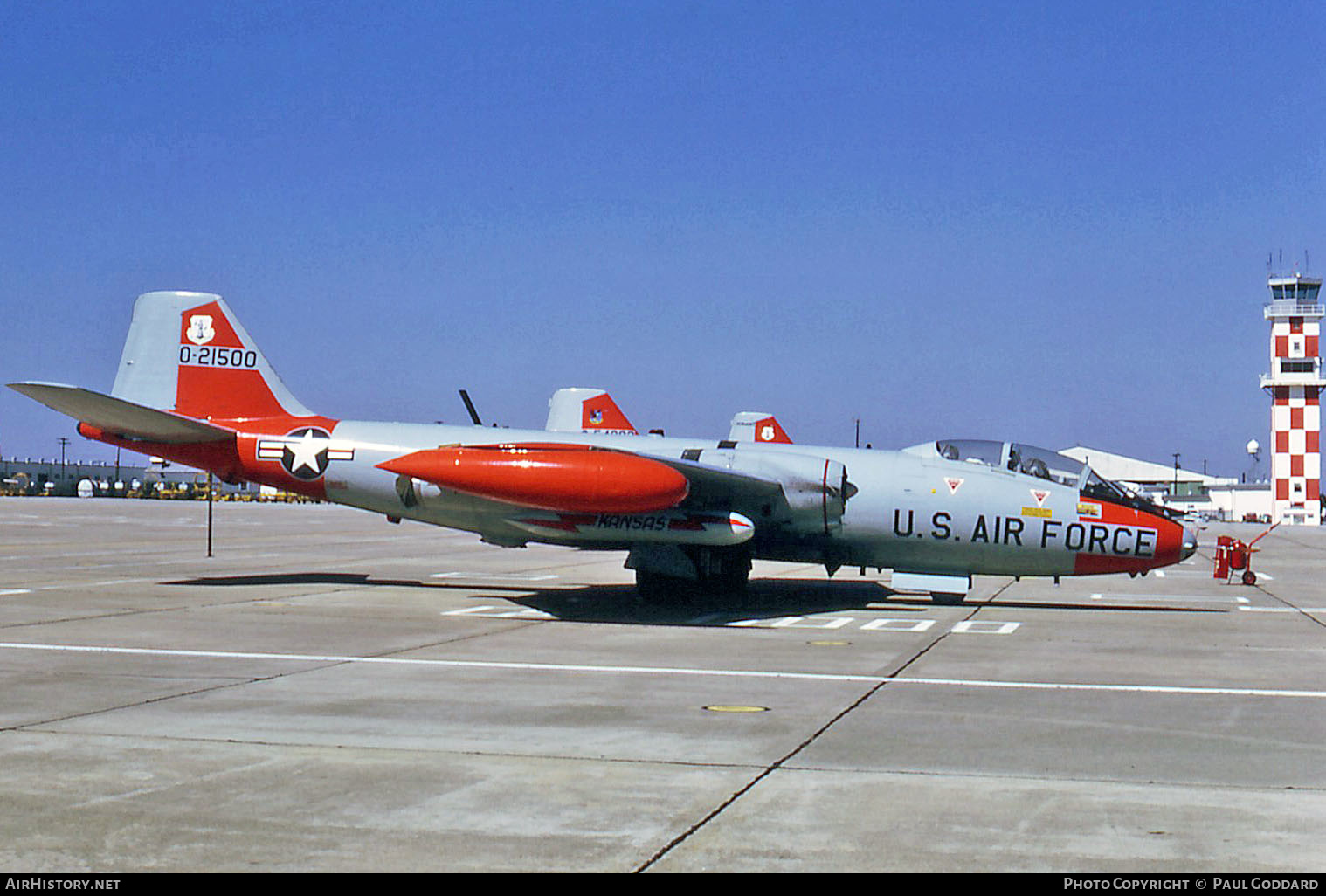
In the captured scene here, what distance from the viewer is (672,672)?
40.8 feet

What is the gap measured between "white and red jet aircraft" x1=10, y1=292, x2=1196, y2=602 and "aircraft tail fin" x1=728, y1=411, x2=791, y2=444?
20921mm

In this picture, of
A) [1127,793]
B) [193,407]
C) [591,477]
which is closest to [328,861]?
[1127,793]

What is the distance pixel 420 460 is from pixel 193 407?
20.8 feet

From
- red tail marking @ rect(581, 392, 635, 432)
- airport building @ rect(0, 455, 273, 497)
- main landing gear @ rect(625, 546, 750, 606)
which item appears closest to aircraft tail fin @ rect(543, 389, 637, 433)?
red tail marking @ rect(581, 392, 635, 432)

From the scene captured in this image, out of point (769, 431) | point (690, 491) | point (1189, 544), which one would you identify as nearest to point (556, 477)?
point (690, 491)

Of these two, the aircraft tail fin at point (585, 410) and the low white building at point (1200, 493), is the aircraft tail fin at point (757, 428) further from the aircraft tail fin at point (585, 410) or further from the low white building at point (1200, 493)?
the low white building at point (1200, 493)

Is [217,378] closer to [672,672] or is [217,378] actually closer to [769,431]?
[672,672]

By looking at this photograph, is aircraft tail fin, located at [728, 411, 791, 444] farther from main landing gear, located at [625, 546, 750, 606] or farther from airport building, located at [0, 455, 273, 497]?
airport building, located at [0, 455, 273, 497]

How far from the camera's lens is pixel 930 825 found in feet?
21.4

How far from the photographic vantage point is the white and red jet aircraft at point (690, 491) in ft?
56.3

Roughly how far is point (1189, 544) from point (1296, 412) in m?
84.6

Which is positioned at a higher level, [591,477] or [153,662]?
[591,477]

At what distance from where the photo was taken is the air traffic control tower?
9144cm
